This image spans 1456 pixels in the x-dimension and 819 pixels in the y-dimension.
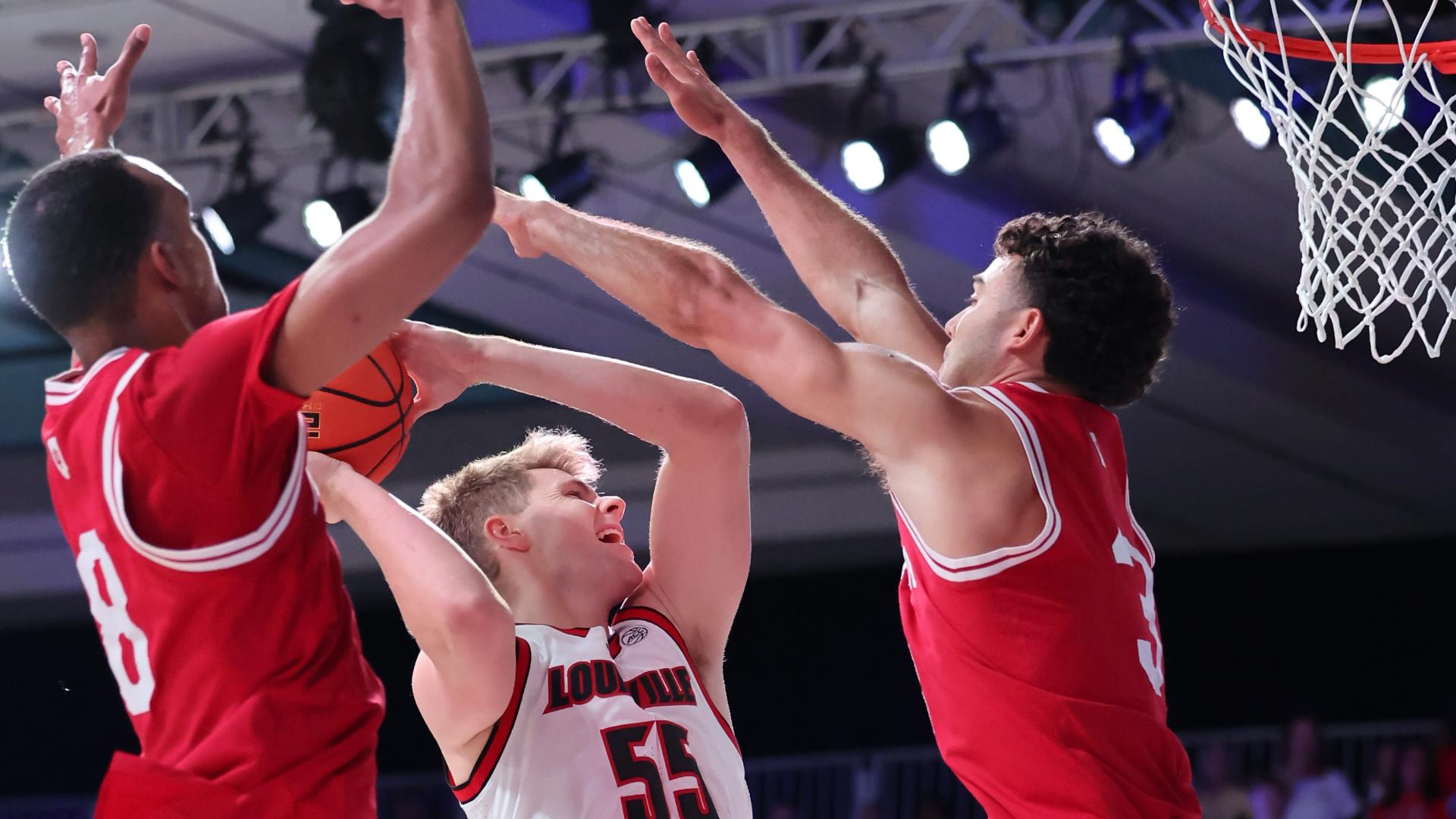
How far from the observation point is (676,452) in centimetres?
351

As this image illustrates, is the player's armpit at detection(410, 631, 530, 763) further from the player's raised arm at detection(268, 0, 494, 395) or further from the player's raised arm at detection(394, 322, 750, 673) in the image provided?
the player's raised arm at detection(268, 0, 494, 395)

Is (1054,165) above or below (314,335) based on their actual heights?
above

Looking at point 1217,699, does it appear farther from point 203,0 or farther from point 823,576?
point 203,0

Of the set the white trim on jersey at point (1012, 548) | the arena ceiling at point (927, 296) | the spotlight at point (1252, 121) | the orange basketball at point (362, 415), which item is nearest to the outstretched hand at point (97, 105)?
the orange basketball at point (362, 415)

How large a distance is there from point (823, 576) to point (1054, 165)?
4.71 metres

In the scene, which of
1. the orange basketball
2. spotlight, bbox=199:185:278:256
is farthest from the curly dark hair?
spotlight, bbox=199:185:278:256

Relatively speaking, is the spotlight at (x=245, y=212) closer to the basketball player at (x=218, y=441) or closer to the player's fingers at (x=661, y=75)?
the player's fingers at (x=661, y=75)

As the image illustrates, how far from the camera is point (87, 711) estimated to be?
13289 mm

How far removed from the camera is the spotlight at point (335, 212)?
8602mm

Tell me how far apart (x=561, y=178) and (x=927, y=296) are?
3474 mm

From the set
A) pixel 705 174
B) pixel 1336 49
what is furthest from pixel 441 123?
pixel 705 174

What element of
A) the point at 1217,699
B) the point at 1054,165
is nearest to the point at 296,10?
the point at 1054,165

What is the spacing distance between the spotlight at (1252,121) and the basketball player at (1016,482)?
4589 mm

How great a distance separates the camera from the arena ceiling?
28.5ft
